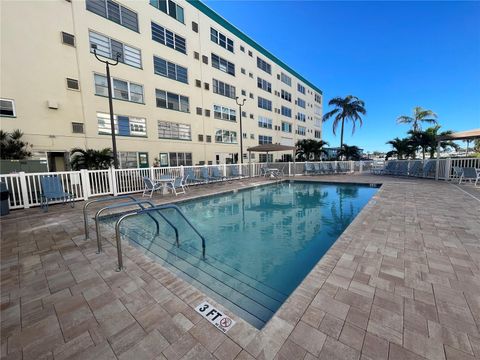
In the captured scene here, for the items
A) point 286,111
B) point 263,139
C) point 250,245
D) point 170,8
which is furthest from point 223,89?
point 250,245

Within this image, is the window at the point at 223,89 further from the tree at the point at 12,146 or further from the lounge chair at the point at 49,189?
the lounge chair at the point at 49,189

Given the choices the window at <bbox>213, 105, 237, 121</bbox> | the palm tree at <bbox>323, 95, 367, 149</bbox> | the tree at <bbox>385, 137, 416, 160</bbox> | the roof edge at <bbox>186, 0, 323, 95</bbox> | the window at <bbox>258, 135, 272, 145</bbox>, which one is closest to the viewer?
the roof edge at <bbox>186, 0, 323, 95</bbox>

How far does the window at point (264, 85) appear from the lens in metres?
23.6

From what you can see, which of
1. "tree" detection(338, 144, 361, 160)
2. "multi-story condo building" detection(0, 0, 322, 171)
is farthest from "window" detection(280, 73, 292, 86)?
"tree" detection(338, 144, 361, 160)

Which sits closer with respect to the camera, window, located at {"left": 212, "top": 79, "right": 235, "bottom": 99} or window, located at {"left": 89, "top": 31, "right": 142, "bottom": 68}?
window, located at {"left": 89, "top": 31, "right": 142, "bottom": 68}

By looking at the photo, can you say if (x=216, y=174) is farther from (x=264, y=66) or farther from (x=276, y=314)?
(x=264, y=66)

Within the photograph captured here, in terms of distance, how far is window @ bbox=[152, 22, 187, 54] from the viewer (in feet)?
46.2

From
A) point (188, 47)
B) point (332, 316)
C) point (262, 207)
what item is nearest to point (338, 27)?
point (188, 47)

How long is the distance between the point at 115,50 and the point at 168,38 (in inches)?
173

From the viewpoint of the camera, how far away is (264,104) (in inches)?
973

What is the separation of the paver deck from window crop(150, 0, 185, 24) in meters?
17.2

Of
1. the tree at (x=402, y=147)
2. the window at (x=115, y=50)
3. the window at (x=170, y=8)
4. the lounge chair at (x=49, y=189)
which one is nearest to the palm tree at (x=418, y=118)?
the tree at (x=402, y=147)

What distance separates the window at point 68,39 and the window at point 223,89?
10221 mm

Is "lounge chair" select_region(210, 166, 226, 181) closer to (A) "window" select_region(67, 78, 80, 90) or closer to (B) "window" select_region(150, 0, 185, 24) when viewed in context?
(A) "window" select_region(67, 78, 80, 90)
